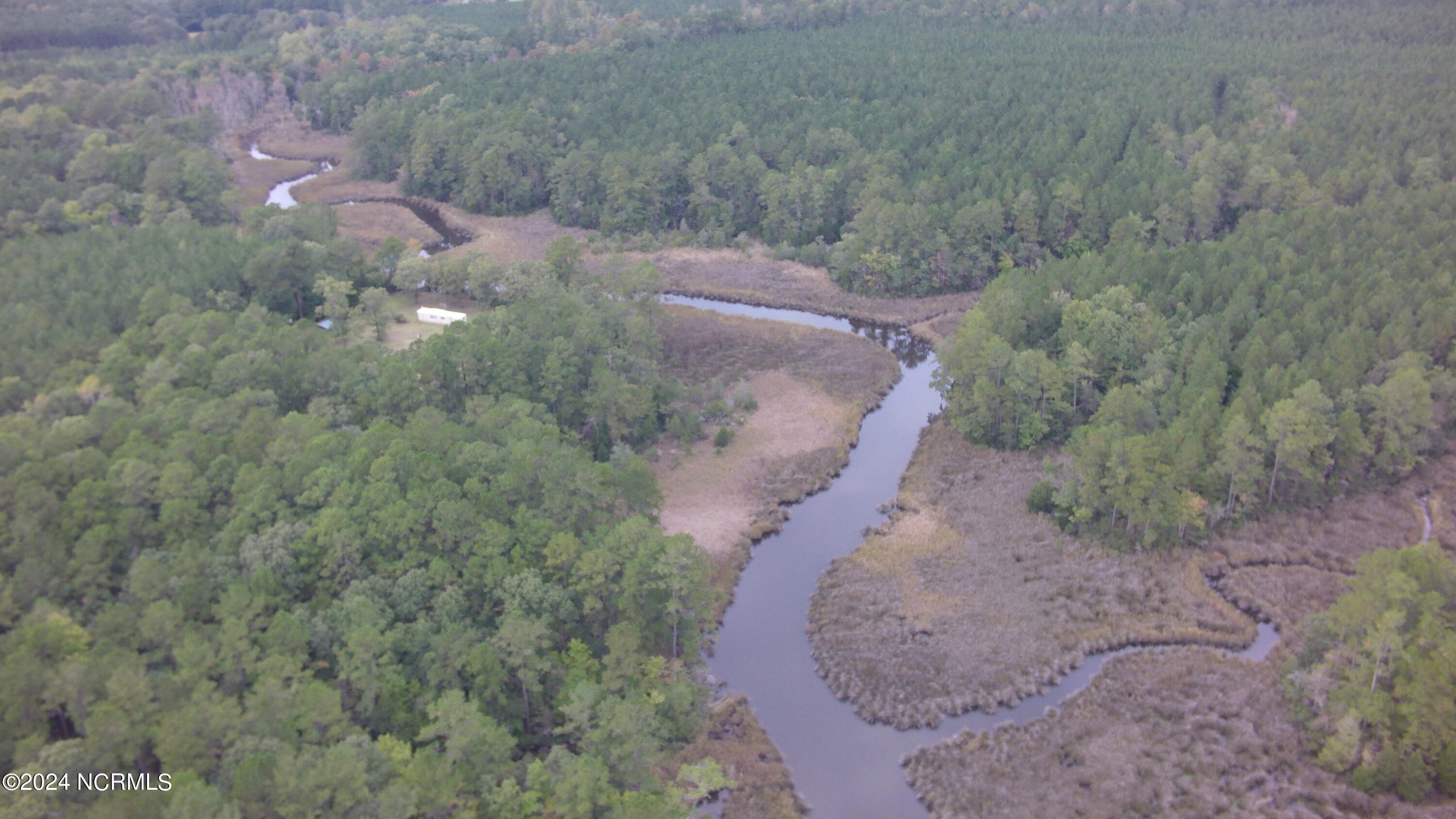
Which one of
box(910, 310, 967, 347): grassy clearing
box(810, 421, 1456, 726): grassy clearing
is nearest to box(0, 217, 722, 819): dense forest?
box(810, 421, 1456, 726): grassy clearing

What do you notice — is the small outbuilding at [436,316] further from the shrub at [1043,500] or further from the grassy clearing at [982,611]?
the shrub at [1043,500]

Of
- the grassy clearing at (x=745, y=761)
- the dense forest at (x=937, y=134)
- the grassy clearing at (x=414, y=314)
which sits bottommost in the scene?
the grassy clearing at (x=745, y=761)

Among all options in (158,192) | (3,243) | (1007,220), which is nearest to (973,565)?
(1007,220)

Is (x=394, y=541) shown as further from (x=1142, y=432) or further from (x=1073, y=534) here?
(x=1142, y=432)

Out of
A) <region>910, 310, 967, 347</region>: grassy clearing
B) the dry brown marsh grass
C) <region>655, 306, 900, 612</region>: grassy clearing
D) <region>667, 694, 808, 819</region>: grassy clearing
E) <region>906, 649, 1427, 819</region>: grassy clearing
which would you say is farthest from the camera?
the dry brown marsh grass

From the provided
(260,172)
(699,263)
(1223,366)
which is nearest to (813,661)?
(1223,366)

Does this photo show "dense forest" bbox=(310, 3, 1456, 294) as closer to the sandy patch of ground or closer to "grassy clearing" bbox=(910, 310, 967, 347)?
"grassy clearing" bbox=(910, 310, 967, 347)

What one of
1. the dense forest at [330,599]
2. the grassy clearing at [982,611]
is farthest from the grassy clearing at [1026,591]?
the dense forest at [330,599]
